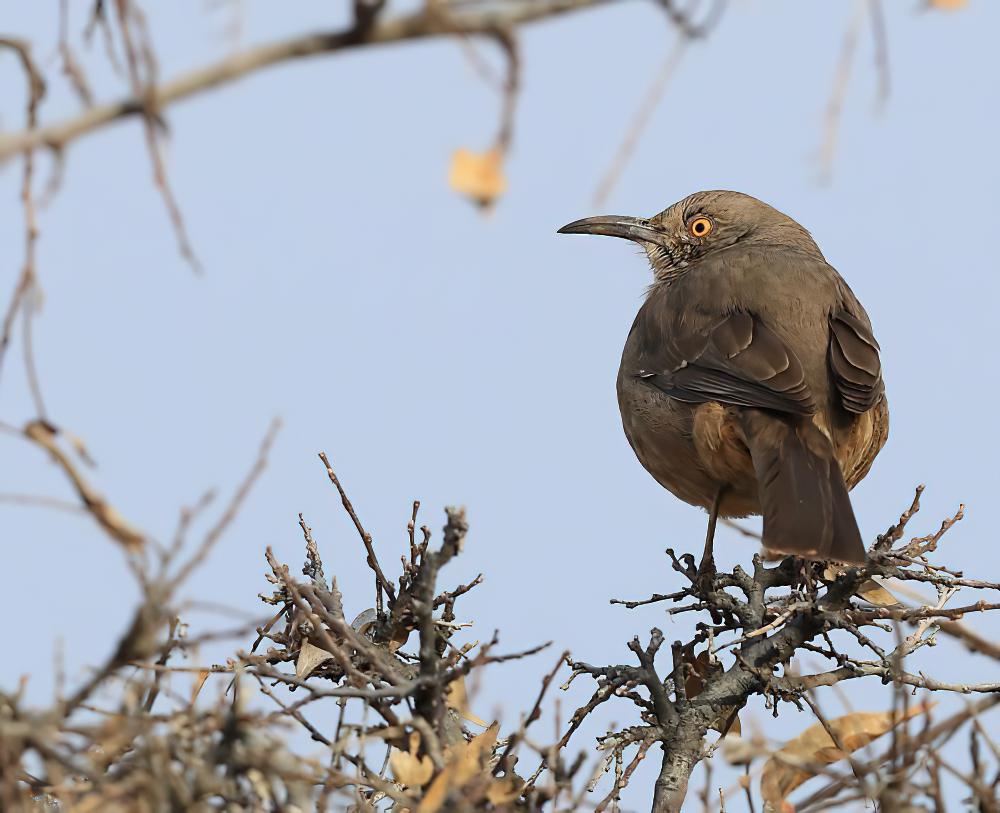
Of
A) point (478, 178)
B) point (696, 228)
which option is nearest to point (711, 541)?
point (696, 228)

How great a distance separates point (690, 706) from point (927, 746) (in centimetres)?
124

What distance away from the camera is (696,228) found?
266 inches

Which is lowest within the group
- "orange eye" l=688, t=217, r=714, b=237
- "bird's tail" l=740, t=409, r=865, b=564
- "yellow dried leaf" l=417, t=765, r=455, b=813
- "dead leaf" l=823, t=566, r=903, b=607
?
"yellow dried leaf" l=417, t=765, r=455, b=813

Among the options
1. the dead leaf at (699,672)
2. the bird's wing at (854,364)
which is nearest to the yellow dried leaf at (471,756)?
the dead leaf at (699,672)

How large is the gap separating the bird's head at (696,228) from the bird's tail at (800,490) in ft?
6.31

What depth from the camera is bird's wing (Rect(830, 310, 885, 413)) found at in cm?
497

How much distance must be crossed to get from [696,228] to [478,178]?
4.74 metres

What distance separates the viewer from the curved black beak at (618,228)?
6819mm

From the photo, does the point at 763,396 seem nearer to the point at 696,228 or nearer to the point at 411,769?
the point at 696,228

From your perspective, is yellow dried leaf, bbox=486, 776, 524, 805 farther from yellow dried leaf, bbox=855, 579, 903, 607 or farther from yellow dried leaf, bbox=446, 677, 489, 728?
yellow dried leaf, bbox=855, 579, 903, 607

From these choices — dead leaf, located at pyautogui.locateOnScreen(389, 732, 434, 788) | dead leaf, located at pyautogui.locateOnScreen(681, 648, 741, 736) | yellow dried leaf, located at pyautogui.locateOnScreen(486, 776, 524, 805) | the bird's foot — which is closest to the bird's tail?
the bird's foot

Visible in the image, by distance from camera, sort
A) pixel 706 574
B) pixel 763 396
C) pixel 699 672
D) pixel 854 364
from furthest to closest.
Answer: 1. pixel 854 364
2. pixel 763 396
3. pixel 706 574
4. pixel 699 672

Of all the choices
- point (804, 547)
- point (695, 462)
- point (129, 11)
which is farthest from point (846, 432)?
point (129, 11)

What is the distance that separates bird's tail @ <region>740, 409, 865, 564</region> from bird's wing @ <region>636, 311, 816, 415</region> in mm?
84
